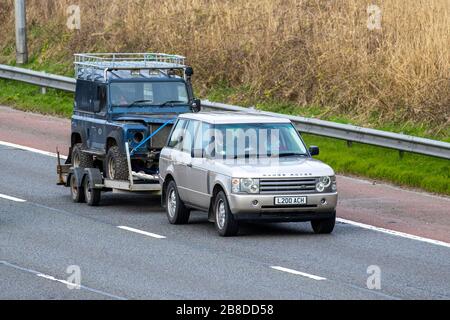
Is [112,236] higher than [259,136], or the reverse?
[259,136]

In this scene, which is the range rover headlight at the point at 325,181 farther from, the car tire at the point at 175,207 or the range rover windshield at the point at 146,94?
the range rover windshield at the point at 146,94

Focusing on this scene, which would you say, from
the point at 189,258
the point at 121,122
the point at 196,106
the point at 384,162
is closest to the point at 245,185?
the point at 189,258

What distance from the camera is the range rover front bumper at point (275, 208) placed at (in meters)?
19.5

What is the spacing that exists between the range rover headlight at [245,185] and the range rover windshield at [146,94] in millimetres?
4678

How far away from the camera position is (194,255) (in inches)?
723

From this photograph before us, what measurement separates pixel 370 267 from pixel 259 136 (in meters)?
4.06

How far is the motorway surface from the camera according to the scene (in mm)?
15797

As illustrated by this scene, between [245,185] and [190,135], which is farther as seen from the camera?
[190,135]

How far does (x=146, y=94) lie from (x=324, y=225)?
201 inches

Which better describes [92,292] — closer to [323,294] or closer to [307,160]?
[323,294]

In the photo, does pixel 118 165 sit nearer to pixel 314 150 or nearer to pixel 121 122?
pixel 121 122

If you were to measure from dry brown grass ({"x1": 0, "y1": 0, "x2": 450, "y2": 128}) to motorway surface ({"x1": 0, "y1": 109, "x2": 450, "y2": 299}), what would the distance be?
5286 millimetres

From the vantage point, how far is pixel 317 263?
1778 centimetres

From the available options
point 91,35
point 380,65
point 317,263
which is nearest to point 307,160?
point 317,263
